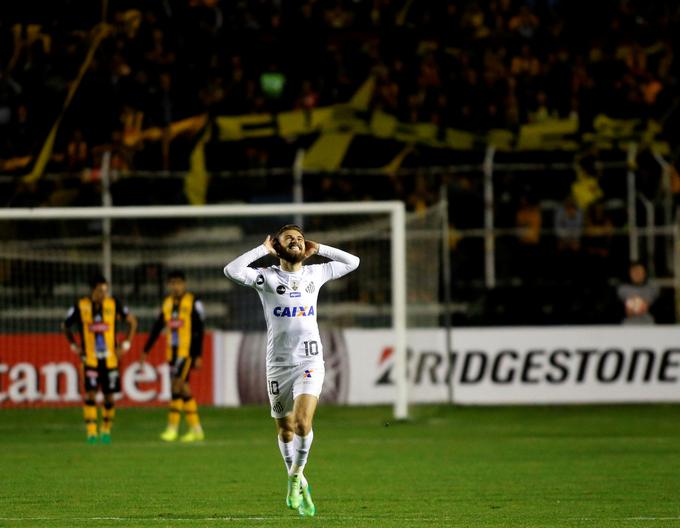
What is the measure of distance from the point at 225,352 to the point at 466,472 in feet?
29.0

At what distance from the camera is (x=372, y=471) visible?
12.2 meters

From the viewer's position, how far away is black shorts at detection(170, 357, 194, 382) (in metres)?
16.0

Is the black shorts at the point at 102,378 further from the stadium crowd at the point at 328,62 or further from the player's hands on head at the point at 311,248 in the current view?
the stadium crowd at the point at 328,62

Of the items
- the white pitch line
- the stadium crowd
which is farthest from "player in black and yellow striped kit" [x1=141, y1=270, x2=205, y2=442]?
the stadium crowd

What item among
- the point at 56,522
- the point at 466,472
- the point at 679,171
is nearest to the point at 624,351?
the point at 679,171

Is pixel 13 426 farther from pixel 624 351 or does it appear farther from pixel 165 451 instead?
pixel 624 351

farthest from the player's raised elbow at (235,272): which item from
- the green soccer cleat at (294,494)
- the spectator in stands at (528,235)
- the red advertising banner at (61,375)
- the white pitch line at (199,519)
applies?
the spectator in stands at (528,235)

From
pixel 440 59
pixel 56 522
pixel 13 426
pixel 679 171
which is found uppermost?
pixel 440 59

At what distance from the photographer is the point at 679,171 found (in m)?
21.4

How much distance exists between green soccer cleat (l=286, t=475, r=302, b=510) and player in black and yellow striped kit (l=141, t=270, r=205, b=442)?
696 centimetres

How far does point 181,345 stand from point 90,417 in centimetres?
135

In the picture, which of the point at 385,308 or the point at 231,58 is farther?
the point at 231,58

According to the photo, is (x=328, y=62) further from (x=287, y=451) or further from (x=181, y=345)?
(x=287, y=451)

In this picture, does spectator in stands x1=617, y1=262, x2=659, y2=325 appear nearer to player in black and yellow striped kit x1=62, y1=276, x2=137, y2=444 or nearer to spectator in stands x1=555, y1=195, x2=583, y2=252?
spectator in stands x1=555, y1=195, x2=583, y2=252
